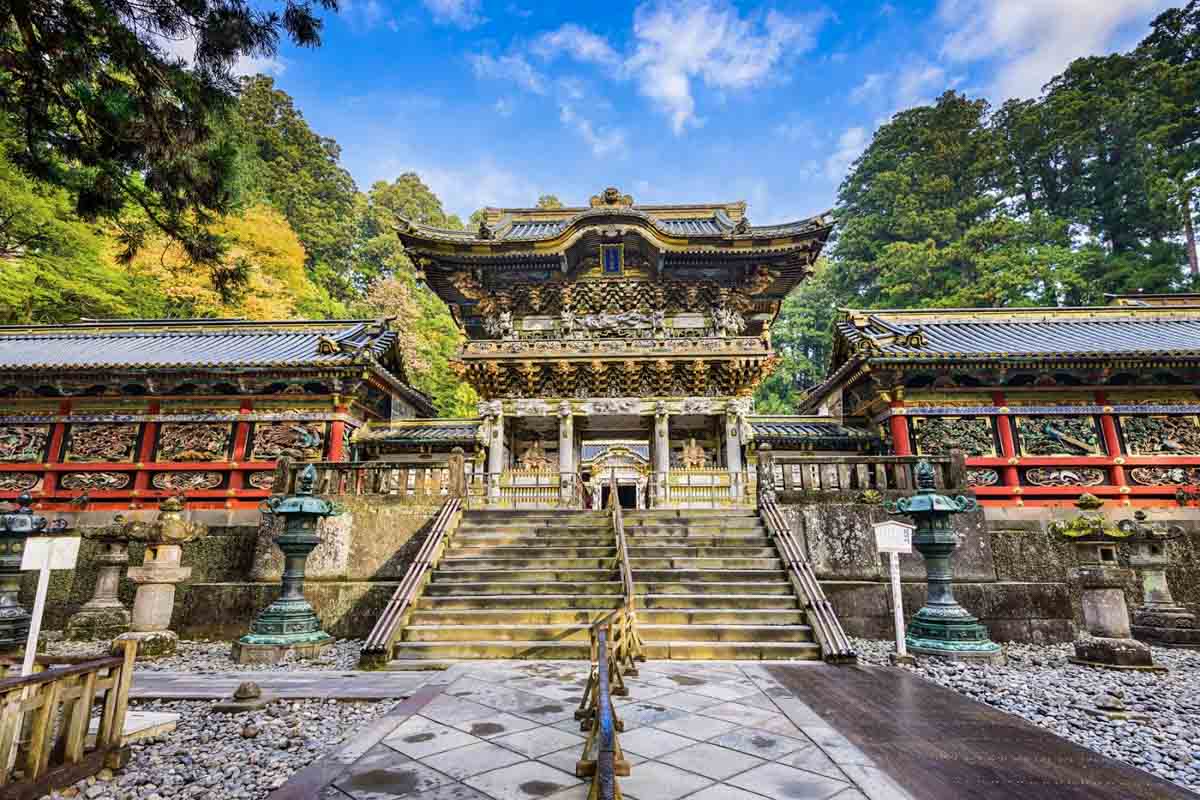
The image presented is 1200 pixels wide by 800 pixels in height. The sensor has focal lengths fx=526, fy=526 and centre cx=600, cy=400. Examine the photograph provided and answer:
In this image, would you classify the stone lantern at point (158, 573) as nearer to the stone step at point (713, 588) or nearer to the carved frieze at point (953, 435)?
the stone step at point (713, 588)

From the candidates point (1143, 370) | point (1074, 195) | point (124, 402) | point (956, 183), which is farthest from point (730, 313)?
point (1074, 195)

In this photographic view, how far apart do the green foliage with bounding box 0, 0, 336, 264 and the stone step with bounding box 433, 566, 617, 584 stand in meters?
5.81

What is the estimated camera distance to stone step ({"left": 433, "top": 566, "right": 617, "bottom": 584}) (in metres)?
8.80

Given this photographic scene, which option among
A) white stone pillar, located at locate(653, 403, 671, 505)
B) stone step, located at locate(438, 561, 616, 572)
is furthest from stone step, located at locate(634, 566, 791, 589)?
white stone pillar, located at locate(653, 403, 671, 505)

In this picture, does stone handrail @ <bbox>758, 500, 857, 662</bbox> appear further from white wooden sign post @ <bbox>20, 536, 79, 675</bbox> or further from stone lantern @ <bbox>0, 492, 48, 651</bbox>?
stone lantern @ <bbox>0, 492, 48, 651</bbox>

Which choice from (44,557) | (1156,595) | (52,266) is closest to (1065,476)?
(1156,595)

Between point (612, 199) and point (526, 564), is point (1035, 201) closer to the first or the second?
point (612, 199)

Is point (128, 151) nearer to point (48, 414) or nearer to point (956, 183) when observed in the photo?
point (48, 414)

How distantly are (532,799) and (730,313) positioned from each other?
14.4m

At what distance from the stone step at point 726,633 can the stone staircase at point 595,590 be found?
1 centimetres

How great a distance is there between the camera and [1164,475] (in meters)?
12.2

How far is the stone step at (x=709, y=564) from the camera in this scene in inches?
355

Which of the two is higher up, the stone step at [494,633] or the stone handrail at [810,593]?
the stone handrail at [810,593]

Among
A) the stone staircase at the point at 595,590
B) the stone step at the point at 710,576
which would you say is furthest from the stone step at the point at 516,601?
the stone step at the point at 710,576
